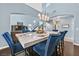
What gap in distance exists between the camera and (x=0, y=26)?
1.89 meters

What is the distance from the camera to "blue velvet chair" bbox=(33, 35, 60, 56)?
1835 millimetres

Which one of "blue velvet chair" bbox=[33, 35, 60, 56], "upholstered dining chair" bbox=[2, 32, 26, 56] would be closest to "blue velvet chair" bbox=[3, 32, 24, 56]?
"upholstered dining chair" bbox=[2, 32, 26, 56]

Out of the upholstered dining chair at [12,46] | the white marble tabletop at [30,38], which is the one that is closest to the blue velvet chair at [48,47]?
the white marble tabletop at [30,38]

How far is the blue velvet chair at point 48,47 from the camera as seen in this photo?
1835 mm

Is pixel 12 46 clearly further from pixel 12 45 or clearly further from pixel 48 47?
pixel 48 47

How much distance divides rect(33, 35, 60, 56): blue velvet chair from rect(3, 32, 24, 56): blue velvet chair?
0.23 metres

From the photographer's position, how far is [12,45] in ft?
6.14

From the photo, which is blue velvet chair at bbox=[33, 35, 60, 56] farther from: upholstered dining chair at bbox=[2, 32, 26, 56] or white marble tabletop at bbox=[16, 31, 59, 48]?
upholstered dining chair at bbox=[2, 32, 26, 56]

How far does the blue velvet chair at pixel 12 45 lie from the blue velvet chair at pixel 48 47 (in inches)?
8.9

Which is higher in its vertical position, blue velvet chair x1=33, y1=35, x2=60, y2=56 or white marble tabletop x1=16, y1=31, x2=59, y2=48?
white marble tabletop x1=16, y1=31, x2=59, y2=48

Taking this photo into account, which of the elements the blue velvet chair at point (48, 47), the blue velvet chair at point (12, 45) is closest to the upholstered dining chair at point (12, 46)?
the blue velvet chair at point (12, 45)

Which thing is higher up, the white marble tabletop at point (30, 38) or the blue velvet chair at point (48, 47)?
the white marble tabletop at point (30, 38)

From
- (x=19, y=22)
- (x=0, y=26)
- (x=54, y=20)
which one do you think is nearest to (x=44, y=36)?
(x=54, y=20)

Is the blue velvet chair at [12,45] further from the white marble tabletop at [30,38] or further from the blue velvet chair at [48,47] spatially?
the blue velvet chair at [48,47]
